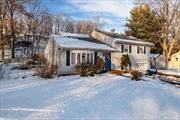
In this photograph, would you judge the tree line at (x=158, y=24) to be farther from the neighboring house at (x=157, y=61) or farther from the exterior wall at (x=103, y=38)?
the exterior wall at (x=103, y=38)

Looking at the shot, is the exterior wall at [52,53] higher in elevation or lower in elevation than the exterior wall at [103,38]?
lower

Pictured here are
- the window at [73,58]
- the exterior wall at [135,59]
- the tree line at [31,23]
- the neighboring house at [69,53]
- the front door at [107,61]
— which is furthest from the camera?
the exterior wall at [135,59]

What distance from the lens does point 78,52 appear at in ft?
84.4

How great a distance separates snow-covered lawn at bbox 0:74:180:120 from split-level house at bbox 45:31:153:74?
308 inches

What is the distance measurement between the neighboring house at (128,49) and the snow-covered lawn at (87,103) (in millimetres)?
12620

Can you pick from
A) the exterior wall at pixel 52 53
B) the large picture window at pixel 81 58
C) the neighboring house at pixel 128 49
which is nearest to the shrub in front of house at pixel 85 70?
the large picture window at pixel 81 58

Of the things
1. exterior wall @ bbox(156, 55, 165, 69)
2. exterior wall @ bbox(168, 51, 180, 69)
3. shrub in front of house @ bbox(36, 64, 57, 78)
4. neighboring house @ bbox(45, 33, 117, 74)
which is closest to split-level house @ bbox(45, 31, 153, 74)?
neighboring house @ bbox(45, 33, 117, 74)

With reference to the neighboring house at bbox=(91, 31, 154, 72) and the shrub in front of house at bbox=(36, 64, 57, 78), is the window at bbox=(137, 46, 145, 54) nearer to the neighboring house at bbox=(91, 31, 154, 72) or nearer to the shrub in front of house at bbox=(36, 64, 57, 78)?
the neighboring house at bbox=(91, 31, 154, 72)

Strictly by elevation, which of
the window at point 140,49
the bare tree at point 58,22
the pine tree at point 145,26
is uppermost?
the bare tree at point 58,22

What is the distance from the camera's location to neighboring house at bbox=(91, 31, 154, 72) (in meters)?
30.0

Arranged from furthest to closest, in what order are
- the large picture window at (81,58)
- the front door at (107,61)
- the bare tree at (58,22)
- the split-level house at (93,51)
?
the bare tree at (58,22) → the front door at (107,61) → the large picture window at (81,58) → the split-level house at (93,51)

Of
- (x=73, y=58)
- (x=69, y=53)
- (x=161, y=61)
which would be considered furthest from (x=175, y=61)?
(x=69, y=53)

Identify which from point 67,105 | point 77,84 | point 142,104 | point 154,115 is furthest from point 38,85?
point 154,115

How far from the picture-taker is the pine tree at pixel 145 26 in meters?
47.0
